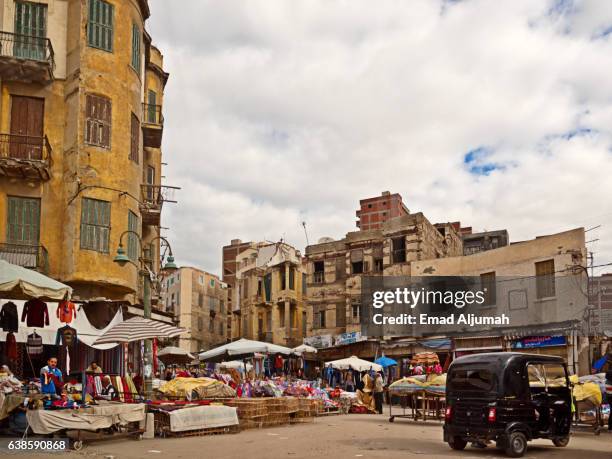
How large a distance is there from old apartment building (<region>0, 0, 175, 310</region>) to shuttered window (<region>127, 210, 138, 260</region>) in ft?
0.25

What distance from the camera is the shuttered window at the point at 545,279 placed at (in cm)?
3541

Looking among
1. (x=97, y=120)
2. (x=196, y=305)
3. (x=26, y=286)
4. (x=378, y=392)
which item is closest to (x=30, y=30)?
(x=97, y=120)


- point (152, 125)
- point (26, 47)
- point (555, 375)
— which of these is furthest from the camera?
point (152, 125)

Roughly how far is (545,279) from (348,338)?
49.1ft

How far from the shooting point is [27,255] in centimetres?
2356

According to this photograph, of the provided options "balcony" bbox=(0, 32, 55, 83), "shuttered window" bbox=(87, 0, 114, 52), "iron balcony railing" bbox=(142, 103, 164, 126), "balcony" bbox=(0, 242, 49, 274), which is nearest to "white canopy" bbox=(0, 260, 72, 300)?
"balcony" bbox=(0, 242, 49, 274)

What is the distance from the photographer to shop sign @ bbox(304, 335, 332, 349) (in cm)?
4972

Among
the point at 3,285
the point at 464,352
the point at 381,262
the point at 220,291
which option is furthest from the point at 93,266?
the point at 220,291

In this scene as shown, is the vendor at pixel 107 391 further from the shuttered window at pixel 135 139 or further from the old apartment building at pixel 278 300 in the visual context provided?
the old apartment building at pixel 278 300

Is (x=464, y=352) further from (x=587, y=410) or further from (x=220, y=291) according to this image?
(x=220, y=291)

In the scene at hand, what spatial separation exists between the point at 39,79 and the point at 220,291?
58191mm

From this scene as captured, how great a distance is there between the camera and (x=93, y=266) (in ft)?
80.1

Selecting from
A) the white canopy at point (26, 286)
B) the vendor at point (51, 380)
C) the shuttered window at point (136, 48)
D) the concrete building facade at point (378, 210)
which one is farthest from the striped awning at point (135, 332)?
the concrete building facade at point (378, 210)

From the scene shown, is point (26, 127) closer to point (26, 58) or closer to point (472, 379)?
point (26, 58)
